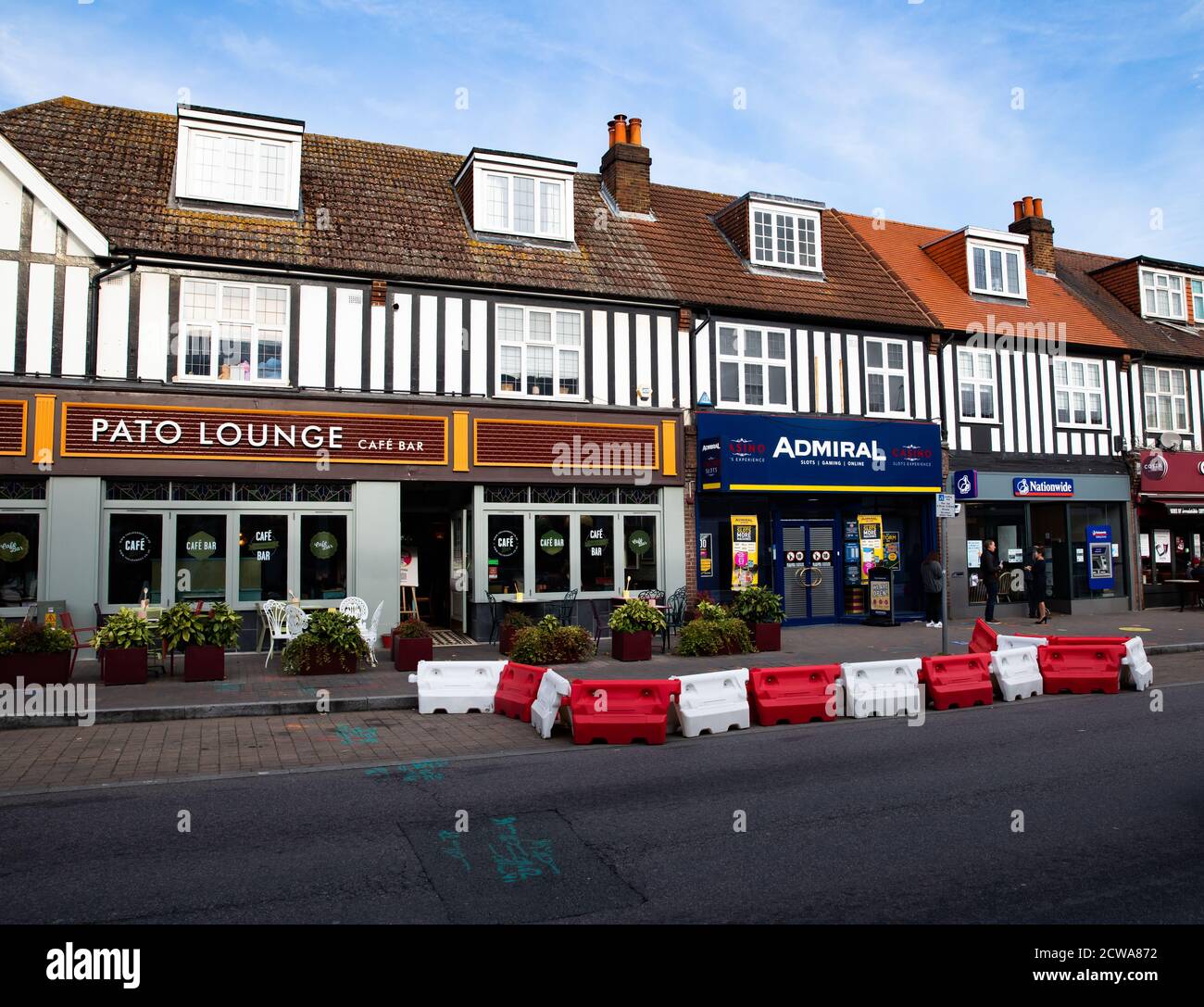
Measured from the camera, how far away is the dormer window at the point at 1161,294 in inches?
1012

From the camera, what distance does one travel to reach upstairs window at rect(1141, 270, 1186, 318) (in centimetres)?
2570

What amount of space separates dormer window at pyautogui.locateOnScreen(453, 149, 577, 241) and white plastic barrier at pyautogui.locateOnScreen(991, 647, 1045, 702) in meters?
11.3

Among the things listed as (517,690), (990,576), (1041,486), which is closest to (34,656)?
(517,690)

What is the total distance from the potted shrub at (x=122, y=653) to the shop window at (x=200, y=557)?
2.76 m

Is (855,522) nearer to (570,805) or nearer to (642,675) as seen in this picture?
(642,675)

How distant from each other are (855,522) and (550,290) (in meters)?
8.37

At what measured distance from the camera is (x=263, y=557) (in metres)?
14.9

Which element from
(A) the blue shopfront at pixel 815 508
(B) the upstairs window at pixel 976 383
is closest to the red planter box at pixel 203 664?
(A) the blue shopfront at pixel 815 508

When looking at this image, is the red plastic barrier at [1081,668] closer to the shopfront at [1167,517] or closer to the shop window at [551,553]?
the shop window at [551,553]

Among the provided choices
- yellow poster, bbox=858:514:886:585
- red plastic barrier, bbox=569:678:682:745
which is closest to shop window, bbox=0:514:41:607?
red plastic barrier, bbox=569:678:682:745

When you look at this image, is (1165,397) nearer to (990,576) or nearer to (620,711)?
(990,576)

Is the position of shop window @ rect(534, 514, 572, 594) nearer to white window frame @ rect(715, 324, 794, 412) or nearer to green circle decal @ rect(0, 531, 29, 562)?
white window frame @ rect(715, 324, 794, 412)

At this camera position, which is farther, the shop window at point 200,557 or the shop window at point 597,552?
the shop window at point 597,552
